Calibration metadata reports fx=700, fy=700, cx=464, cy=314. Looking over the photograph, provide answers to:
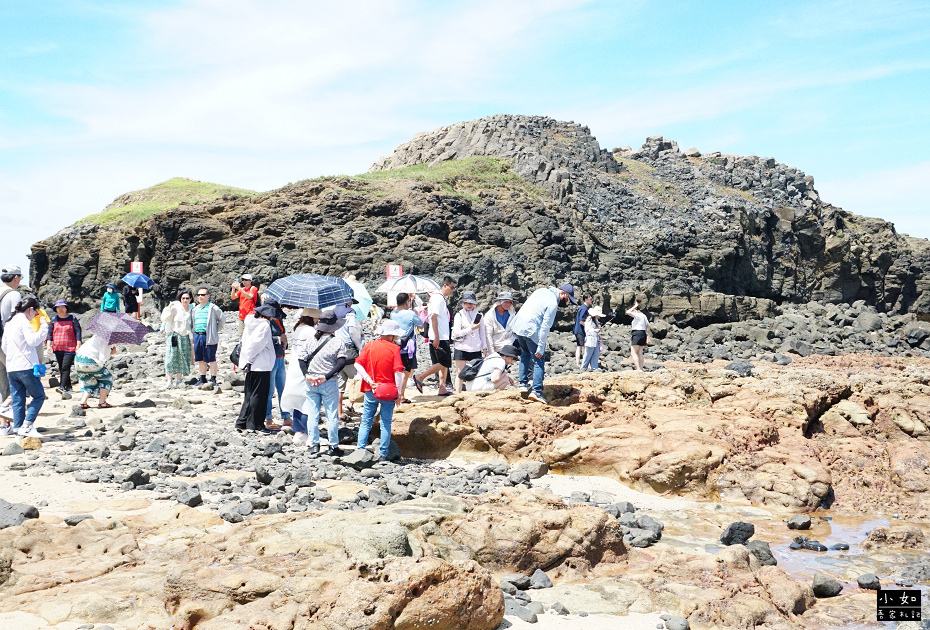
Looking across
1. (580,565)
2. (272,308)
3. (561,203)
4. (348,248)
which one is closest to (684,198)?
(561,203)

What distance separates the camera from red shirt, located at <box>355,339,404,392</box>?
29.8 ft

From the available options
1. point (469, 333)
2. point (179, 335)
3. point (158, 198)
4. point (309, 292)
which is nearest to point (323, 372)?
point (309, 292)

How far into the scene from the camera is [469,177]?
131 feet

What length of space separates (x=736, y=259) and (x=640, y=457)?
32411 millimetres

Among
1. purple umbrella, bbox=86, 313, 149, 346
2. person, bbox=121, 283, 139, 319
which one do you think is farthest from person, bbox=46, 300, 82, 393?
person, bbox=121, 283, 139, 319

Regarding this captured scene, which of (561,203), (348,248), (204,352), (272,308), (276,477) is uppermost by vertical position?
(561,203)

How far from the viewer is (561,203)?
128 ft

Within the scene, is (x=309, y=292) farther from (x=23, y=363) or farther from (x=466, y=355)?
(x=23, y=363)

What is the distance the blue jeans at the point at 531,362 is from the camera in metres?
10.8

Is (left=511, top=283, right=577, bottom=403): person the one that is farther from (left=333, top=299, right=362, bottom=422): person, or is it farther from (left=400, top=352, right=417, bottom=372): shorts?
(left=333, top=299, right=362, bottom=422): person

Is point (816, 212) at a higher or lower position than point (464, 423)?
higher

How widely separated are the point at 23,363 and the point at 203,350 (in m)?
4.67

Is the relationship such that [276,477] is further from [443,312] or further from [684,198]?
[684,198]

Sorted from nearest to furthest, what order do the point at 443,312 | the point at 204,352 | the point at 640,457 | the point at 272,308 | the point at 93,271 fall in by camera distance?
the point at 640,457
the point at 272,308
the point at 443,312
the point at 204,352
the point at 93,271
